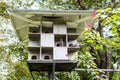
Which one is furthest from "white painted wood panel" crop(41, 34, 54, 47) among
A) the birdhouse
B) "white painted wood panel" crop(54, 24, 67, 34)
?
"white painted wood panel" crop(54, 24, 67, 34)

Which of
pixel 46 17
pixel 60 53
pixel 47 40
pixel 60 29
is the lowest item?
pixel 60 53

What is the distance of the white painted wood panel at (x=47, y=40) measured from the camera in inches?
128

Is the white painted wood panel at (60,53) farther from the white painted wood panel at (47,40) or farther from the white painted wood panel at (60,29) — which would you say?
the white painted wood panel at (60,29)

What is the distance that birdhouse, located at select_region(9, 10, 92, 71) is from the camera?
318 centimetres

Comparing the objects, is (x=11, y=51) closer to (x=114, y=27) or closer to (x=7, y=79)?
(x=7, y=79)

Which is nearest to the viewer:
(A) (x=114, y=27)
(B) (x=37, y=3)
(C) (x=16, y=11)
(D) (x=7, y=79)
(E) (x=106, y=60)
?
(A) (x=114, y=27)

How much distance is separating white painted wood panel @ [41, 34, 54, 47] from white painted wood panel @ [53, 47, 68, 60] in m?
0.09

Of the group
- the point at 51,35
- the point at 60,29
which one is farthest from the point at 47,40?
the point at 60,29

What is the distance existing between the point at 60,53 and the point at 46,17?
0.52 m

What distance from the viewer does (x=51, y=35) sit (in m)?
3.33

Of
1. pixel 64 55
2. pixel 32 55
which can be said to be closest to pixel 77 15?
pixel 64 55

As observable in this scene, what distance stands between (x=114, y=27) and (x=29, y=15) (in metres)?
1.76

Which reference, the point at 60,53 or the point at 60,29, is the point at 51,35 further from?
the point at 60,53

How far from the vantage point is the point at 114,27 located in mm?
1682
